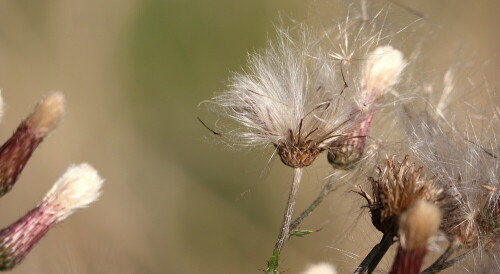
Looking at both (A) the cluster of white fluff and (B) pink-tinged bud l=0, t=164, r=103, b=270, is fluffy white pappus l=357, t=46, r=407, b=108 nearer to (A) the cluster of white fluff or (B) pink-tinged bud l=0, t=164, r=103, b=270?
(A) the cluster of white fluff

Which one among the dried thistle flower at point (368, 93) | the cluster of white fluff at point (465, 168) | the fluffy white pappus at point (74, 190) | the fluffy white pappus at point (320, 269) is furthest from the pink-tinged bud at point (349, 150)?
the fluffy white pappus at point (74, 190)

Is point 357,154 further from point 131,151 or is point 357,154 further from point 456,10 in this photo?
point 456,10

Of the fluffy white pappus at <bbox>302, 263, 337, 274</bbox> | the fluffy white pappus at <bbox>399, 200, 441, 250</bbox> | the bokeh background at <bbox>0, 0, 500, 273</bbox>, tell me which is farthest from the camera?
the bokeh background at <bbox>0, 0, 500, 273</bbox>

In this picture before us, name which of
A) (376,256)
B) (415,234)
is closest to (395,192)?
(376,256)

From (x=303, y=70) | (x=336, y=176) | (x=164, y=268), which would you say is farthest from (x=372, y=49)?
(x=164, y=268)

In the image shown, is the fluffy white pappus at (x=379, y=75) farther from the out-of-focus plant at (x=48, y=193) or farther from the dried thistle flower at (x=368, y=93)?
the out-of-focus plant at (x=48, y=193)

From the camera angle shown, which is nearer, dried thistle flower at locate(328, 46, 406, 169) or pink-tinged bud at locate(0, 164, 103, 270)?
pink-tinged bud at locate(0, 164, 103, 270)

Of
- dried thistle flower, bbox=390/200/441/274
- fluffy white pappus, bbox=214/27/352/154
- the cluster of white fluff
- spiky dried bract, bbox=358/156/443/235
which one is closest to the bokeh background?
the cluster of white fluff

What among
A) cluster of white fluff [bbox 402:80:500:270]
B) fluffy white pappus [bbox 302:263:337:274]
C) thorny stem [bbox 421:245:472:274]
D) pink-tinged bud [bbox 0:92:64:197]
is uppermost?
pink-tinged bud [bbox 0:92:64:197]
